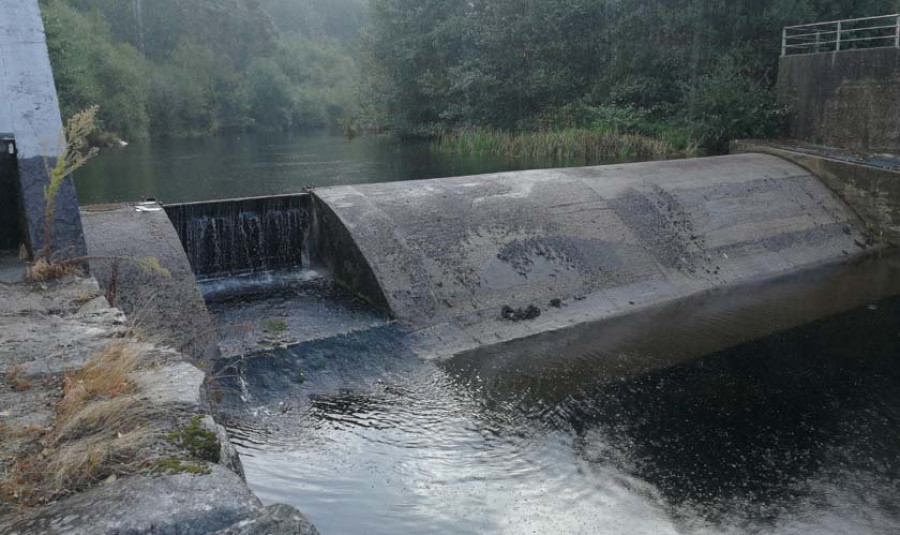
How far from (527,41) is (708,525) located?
27546 mm

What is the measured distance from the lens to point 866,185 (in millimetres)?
14195

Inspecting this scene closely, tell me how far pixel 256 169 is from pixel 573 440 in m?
20.4

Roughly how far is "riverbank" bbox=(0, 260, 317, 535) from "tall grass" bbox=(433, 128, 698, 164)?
19.5 metres

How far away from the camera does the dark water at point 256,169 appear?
64.4ft

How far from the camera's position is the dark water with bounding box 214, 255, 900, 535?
5.39 metres

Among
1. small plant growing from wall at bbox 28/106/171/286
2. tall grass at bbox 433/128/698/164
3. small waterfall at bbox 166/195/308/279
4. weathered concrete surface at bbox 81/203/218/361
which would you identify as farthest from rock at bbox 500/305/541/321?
tall grass at bbox 433/128/698/164

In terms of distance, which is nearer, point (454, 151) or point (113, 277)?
point (113, 277)

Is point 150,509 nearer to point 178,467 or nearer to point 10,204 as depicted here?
point 178,467

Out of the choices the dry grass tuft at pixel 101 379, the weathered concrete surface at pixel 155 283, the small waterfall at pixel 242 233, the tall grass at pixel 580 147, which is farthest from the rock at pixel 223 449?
the tall grass at pixel 580 147

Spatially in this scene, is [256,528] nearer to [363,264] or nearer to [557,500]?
[557,500]

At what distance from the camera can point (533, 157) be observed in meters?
24.7

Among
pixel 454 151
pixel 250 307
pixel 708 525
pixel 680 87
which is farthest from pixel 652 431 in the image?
pixel 454 151

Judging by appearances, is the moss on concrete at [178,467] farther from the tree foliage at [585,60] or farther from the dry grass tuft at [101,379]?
the tree foliage at [585,60]

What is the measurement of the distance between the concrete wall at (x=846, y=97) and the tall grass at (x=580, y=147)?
3.47 meters
